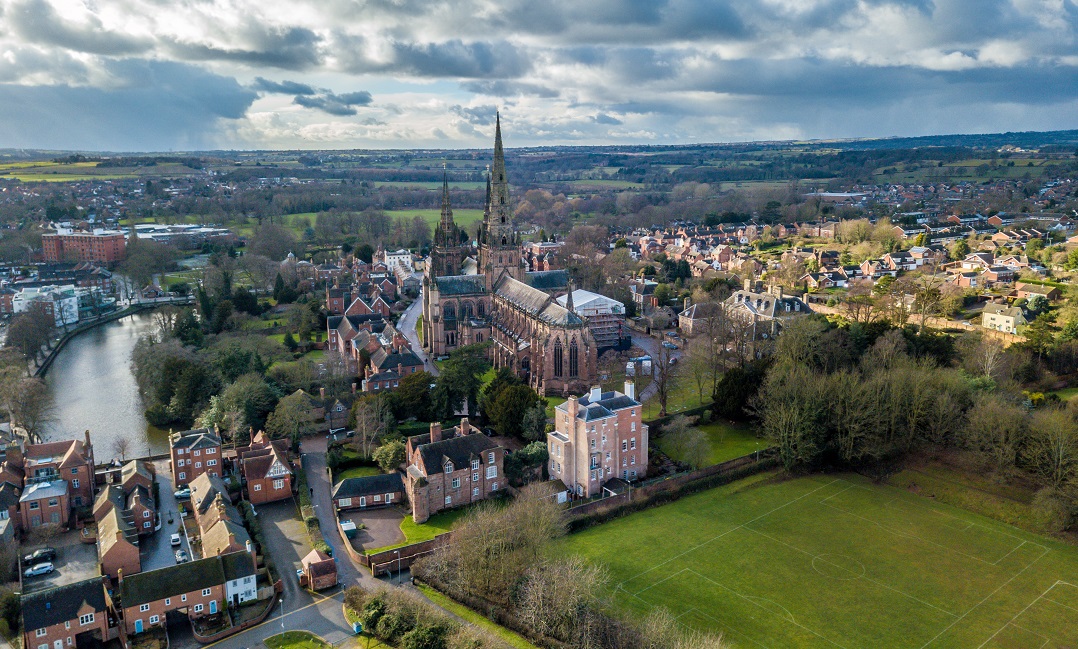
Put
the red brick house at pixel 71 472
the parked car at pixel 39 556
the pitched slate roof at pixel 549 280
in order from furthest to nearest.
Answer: the pitched slate roof at pixel 549 280 → the red brick house at pixel 71 472 → the parked car at pixel 39 556

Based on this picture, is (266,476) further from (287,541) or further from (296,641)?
(296,641)

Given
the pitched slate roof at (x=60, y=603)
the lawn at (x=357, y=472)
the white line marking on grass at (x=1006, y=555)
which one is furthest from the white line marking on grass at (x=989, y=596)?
the pitched slate roof at (x=60, y=603)

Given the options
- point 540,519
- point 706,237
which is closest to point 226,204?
point 706,237

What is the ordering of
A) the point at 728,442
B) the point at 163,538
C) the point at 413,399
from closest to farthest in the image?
the point at 163,538 < the point at 728,442 < the point at 413,399

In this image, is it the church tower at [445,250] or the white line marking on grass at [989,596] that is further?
the church tower at [445,250]

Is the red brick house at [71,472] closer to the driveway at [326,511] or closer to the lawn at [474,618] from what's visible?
the driveway at [326,511]

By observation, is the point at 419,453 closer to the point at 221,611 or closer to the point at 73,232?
the point at 221,611

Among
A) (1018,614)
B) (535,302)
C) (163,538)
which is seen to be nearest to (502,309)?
(535,302)
